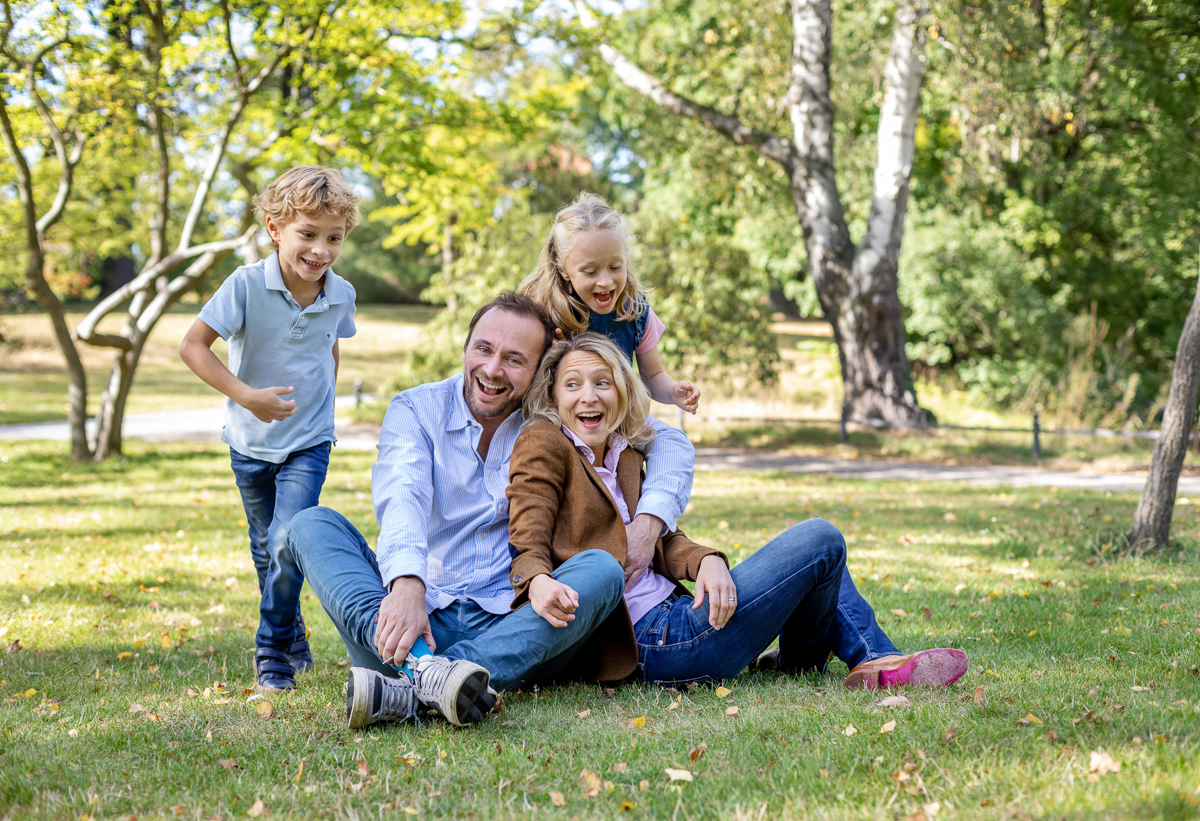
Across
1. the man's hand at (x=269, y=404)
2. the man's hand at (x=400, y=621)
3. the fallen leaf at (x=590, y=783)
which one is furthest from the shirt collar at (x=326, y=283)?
the fallen leaf at (x=590, y=783)

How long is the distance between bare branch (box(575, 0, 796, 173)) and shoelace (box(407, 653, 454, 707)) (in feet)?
41.7

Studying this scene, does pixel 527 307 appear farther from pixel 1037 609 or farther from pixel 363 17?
pixel 363 17

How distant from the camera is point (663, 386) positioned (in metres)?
4.25

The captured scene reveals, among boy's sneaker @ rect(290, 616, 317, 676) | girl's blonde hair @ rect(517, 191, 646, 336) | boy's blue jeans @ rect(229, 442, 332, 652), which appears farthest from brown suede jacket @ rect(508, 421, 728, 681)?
boy's sneaker @ rect(290, 616, 317, 676)

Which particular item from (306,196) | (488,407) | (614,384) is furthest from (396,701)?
(306,196)

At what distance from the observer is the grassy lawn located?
2402 mm

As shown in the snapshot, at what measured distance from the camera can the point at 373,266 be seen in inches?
1829

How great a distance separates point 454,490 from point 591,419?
56 centimetres

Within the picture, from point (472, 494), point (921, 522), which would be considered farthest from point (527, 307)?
point (921, 522)

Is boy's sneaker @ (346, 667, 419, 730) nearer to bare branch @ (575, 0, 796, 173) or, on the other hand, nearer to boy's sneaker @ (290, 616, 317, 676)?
boy's sneaker @ (290, 616, 317, 676)

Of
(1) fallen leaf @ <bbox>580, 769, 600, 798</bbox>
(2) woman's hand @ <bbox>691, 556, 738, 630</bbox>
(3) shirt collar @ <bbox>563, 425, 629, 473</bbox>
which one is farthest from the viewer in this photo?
(3) shirt collar @ <bbox>563, 425, 629, 473</bbox>

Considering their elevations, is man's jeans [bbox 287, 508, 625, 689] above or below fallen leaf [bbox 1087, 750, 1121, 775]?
above

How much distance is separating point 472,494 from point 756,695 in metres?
1.23

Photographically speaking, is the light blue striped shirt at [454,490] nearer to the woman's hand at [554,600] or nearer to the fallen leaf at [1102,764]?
the woman's hand at [554,600]
